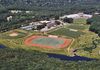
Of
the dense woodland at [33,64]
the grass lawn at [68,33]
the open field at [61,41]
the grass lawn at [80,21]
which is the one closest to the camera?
the dense woodland at [33,64]

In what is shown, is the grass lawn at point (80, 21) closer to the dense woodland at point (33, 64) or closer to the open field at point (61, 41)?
the open field at point (61, 41)

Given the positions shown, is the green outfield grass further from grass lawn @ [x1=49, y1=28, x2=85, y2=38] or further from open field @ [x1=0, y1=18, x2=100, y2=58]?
grass lawn @ [x1=49, y1=28, x2=85, y2=38]

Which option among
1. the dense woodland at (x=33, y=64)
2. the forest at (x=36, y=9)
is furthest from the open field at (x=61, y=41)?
the dense woodland at (x=33, y=64)

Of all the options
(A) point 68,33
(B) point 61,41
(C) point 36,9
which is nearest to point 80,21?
(A) point 68,33

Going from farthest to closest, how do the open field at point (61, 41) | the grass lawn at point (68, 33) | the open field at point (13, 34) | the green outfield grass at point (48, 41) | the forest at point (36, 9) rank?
the forest at point (36, 9)
the grass lawn at point (68, 33)
the open field at point (13, 34)
the green outfield grass at point (48, 41)
the open field at point (61, 41)

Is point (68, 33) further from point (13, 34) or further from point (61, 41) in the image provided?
point (13, 34)

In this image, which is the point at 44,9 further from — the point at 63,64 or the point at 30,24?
the point at 63,64

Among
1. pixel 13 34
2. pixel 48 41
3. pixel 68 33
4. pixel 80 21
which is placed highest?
pixel 13 34

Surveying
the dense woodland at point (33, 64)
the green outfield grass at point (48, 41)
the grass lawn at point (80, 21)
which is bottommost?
the grass lawn at point (80, 21)

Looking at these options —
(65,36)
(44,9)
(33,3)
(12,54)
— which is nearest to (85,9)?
(44,9)

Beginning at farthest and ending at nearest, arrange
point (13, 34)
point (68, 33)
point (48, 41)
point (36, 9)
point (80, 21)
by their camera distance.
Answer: point (36, 9) < point (80, 21) < point (68, 33) < point (13, 34) < point (48, 41)

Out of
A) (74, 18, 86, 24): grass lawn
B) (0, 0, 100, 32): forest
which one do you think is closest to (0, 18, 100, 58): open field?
(0, 0, 100, 32): forest
